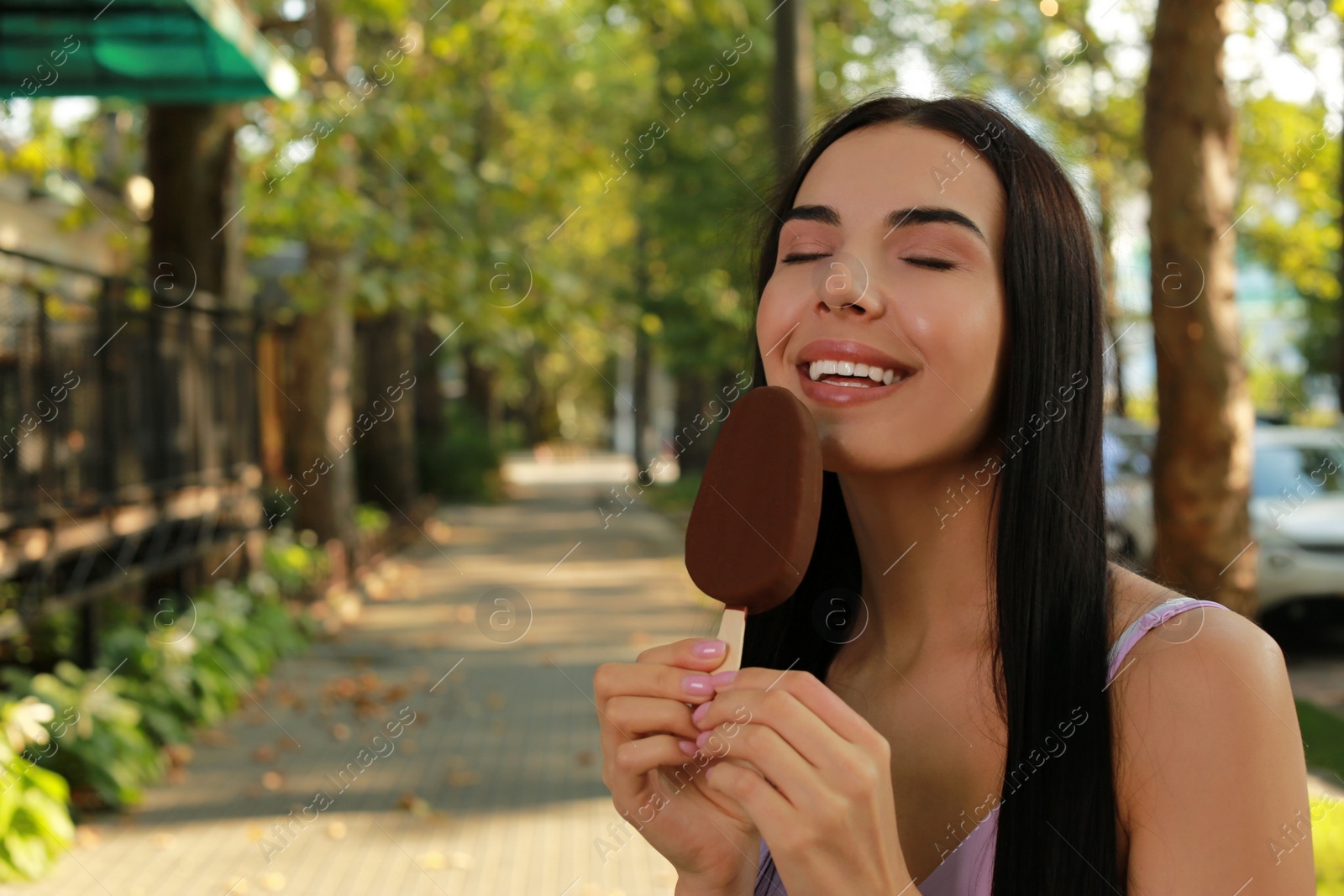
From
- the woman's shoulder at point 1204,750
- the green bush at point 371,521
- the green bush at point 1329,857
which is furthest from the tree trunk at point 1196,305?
the green bush at point 371,521

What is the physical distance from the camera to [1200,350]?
19.4 ft

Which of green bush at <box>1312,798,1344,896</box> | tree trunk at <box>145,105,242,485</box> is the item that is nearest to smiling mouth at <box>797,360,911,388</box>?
green bush at <box>1312,798,1344,896</box>

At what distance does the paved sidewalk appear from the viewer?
5.53 meters

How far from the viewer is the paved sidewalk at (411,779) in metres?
5.53

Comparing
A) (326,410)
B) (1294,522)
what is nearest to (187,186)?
(326,410)

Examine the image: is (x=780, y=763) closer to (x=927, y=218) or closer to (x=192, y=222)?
(x=927, y=218)

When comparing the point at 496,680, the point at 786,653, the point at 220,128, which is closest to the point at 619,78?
the point at 220,128

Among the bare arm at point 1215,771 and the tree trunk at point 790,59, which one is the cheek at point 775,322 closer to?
the bare arm at point 1215,771

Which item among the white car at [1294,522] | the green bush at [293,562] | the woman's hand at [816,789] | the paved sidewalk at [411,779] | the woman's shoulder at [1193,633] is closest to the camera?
the woman's hand at [816,789]

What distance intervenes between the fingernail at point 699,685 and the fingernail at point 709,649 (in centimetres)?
3

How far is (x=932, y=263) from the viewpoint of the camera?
68.3 inches

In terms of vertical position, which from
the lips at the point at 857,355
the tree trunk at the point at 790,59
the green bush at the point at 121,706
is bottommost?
the green bush at the point at 121,706

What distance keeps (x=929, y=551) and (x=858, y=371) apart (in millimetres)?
375

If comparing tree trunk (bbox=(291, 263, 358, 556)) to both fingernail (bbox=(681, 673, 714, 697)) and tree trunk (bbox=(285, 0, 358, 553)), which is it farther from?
fingernail (bbox=(681, 673, 714, 697))
